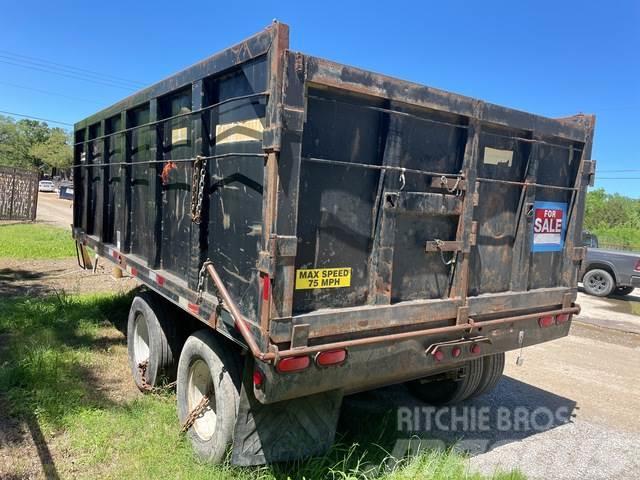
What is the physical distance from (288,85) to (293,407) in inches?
73.4

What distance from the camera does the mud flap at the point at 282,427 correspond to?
294 centimetres

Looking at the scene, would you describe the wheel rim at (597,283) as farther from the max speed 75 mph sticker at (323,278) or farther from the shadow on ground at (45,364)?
the max speed 75 mph sticker at (323,278)

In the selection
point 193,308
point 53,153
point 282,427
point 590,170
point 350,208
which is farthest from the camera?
point 53,153

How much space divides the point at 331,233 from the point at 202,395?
1.65 meters

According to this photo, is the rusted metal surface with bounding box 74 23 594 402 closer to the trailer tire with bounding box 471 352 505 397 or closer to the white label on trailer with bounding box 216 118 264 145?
the white label on trailer with bounding box 216 118 264 145

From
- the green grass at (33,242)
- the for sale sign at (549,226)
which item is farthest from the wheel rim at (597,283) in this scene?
the green grass at (33,242)

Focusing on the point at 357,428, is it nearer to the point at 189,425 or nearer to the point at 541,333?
the point at 189,425

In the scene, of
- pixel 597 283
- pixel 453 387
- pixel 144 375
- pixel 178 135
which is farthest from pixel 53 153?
pixel 453 387

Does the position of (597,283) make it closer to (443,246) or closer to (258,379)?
(443,246)

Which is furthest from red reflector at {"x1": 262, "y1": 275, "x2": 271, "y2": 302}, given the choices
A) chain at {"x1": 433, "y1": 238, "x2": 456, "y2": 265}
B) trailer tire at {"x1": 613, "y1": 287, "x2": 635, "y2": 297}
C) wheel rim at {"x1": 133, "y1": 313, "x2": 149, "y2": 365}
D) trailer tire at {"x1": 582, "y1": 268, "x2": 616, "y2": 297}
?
trailer tire at {"x1": 613, "y1": 287, "x2": 635, "y2": 297}

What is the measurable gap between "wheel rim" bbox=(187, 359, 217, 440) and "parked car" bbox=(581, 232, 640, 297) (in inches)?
449

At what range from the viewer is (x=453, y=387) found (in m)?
4.51

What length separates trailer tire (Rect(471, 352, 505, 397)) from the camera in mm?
4477

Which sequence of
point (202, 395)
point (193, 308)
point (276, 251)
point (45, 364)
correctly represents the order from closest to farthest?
point (276, 251), point (193, 308), point (202, 395), point (45, 364)
